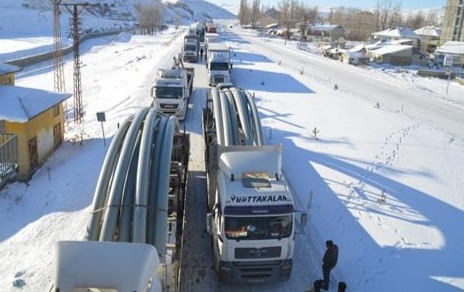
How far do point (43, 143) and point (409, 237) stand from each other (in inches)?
662

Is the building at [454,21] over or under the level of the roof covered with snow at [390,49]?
over

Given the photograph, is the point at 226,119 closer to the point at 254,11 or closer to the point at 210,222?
the point at 210,222

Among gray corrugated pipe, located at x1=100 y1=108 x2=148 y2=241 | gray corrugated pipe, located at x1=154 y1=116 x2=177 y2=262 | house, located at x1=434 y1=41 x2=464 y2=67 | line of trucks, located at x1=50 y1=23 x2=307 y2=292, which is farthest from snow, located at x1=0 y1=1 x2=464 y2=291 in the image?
house, located at x1=434 y1=41 x2=464 y2=67

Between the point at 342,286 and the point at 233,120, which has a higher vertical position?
the point at 233,120

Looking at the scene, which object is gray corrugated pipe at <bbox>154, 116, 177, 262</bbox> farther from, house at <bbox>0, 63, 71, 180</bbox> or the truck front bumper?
house at <bbox>0, 63, 71, 180</bbox>

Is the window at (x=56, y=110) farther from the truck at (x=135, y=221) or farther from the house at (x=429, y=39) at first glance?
the house at (x=429, y=39)

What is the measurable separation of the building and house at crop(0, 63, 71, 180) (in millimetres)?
98656

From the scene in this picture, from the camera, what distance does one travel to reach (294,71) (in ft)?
166

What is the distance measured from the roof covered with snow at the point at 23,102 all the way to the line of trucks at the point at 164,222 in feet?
24.9

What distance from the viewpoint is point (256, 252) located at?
11266 millimetres

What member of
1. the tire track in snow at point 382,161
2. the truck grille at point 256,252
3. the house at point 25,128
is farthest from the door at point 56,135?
the truck grille at point 256,252

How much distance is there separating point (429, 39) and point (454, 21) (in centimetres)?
1003

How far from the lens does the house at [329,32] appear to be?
120188 mm

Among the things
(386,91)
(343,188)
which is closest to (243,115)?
(343,188)
